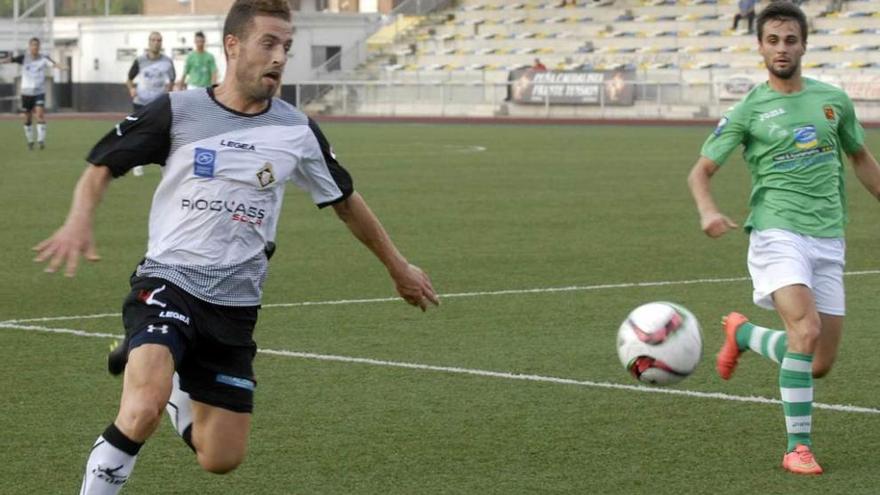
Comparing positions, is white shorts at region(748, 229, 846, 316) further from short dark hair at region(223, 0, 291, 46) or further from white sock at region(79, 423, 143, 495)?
white sock at region(79, 423, 143, 495)

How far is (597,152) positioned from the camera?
2886cm

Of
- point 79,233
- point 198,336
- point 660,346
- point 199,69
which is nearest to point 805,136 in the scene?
point 660,346

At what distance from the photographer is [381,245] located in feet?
19.1

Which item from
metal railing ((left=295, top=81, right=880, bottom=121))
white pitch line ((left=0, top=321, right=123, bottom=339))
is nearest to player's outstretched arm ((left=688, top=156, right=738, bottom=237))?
white pitch line ((left=0, top=321, right=123, bottom=339))

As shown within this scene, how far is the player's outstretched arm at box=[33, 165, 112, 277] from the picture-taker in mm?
5070

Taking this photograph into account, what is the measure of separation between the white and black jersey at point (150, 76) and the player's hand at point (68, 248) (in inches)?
742

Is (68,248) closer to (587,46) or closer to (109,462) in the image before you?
(109,462)

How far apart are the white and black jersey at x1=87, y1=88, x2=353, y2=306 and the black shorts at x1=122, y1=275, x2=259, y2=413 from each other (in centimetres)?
4

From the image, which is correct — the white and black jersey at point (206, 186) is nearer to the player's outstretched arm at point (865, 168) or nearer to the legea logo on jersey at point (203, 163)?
the legea logo on jersey at point (203, 163)

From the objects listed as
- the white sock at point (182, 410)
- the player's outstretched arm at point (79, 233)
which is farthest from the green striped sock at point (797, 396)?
the player's outstretched arm at point (79, 233)

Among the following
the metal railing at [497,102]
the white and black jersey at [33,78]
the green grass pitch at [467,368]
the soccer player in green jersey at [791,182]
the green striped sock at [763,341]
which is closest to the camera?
the green grass pitch at [467,368]

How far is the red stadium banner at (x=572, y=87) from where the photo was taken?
42.8 metres

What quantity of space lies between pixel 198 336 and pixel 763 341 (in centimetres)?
292

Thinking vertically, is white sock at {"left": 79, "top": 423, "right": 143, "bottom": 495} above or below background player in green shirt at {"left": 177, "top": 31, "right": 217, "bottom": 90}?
below
